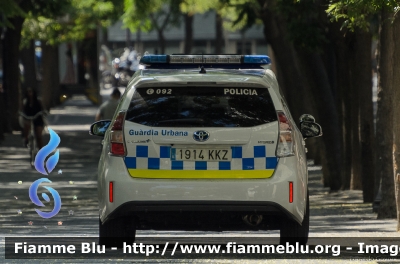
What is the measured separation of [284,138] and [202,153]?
0.66 metres

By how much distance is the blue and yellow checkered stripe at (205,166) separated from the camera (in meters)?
8.35

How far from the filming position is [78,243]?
31.8 ft

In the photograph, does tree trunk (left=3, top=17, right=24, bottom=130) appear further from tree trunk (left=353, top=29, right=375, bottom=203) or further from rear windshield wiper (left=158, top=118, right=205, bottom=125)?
rear windshield wiper (left=158, top=118, right=205, bottom=125)

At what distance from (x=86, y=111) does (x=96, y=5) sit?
56.3 feet

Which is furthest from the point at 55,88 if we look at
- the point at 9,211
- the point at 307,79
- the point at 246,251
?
the point at 246,251

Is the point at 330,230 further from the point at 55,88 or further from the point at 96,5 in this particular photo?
the point at 55,88

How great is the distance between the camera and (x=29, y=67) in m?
38.2

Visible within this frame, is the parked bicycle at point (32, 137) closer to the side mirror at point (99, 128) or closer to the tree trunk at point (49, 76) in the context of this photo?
the side mirror at point (99, 128)

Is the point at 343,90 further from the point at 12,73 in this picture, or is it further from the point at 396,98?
the point at 12,73

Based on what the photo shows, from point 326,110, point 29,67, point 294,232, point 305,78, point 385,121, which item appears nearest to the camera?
point 294,232

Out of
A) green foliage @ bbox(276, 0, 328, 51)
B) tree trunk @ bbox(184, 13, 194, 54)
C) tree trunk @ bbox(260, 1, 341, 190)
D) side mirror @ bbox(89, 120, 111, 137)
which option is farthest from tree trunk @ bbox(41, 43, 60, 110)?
side mirror @ bbox(89, 120, 111, 137)

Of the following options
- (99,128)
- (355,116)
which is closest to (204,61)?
(99,128)

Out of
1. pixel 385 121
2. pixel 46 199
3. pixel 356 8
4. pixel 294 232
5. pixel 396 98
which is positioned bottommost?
pixel 46 199

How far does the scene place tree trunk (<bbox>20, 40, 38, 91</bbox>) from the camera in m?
37.6
